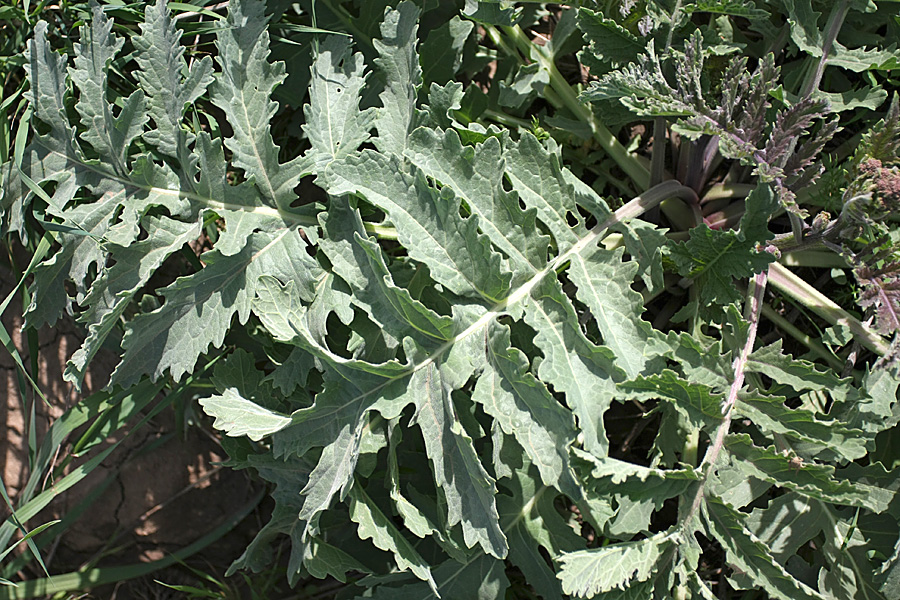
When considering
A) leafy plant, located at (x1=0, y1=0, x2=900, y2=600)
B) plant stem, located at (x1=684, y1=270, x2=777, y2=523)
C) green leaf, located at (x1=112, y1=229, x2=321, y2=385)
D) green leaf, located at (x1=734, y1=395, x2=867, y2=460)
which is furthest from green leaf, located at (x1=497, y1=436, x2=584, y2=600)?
green leaf, located at (x1=112, y1=229, x2=321, y2=385)

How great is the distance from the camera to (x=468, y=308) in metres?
1.80

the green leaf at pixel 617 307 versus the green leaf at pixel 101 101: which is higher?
the green leaf at pixel 101 101

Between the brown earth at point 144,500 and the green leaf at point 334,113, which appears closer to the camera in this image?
the green leaf at point 334,113

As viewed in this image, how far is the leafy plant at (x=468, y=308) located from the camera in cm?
169

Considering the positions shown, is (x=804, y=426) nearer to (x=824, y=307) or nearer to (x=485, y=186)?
(x=824, y=307)

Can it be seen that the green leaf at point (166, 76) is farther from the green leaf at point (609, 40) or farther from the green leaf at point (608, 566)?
the green leaf at point (608, 566)

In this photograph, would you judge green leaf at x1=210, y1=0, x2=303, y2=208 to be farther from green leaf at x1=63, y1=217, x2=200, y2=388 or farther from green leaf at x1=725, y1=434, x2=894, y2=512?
Result: green leaf at x1=725, y1=434, x2=894, y2=512

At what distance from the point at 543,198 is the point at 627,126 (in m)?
0.94

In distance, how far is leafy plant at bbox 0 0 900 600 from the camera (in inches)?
66.5

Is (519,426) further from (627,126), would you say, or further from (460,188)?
(627,126)

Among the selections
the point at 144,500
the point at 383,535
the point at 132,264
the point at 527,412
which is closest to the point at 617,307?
the point at 527,412

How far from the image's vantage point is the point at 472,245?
5.66 feet

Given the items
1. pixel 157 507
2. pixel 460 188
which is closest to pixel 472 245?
pixel 460 188

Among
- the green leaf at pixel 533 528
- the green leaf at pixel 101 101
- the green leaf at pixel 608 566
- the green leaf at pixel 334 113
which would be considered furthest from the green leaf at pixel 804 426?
the green leaf at pixel 101 101
